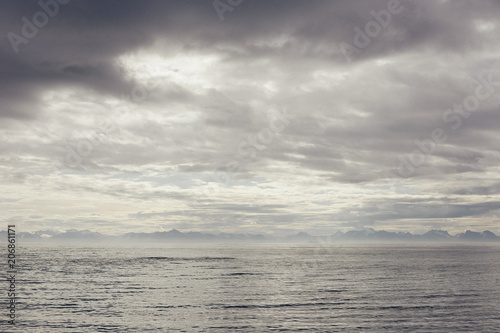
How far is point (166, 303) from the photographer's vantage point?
59.7 m

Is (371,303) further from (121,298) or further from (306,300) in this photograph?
(121,298)

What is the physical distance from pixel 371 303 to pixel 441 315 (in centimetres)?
1033

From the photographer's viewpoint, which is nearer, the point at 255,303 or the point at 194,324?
the point at 194,324

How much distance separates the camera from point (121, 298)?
63938 mm

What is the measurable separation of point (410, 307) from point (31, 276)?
261 feet

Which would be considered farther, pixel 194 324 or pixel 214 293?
pixel 214 293

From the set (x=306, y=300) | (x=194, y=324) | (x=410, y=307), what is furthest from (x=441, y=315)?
(x=194, y=324)

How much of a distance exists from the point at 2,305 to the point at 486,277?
97.3 m

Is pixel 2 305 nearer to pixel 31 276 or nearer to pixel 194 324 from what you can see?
pixel 194 324

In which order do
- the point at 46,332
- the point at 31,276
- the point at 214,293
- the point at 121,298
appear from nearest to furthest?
1. the point at 46,332
2. the point at 121,298
3. the point at 214,293
4. the point at 31,276

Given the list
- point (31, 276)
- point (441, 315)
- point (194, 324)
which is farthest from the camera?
point (31, 276)

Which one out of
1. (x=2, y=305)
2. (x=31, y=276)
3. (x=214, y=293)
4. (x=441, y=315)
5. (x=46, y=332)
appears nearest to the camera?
(x=46, y=332)

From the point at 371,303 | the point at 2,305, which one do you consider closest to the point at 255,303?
the point at 371,303

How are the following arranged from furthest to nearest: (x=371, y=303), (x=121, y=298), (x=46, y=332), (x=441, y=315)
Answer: (x=121, y=298) → (x=371, y=303) → (x=441, y=315) → (x=46, y=332)
